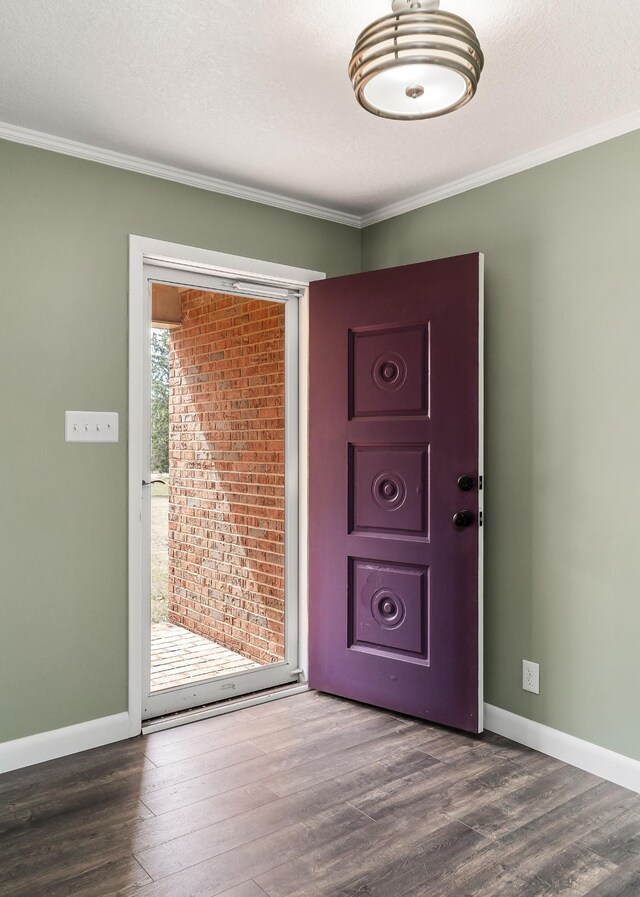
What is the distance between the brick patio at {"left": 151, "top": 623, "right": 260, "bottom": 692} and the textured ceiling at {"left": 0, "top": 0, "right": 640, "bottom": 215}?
2.08 metres

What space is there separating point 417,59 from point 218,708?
267cm

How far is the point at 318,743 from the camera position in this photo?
2.75 meters

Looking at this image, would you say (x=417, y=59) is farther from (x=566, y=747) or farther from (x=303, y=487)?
(x=566, y=747)

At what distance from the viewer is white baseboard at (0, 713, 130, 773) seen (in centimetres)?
251

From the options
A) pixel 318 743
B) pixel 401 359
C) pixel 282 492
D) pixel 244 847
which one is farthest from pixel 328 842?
pixel 401 359

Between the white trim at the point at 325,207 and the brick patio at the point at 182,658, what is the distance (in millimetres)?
1997

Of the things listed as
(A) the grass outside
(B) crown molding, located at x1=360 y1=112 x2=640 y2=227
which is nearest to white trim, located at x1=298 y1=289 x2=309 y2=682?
(B) crown molding, located at x1=360 y1=112 x2=640 y2=227

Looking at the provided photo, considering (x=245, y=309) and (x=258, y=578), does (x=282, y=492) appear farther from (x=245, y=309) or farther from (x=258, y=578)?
(x=245, y=309)

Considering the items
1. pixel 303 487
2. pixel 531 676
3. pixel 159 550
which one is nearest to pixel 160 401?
pixel 159 550

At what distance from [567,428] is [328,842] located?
172 centimetres

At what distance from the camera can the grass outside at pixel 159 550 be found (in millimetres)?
2994

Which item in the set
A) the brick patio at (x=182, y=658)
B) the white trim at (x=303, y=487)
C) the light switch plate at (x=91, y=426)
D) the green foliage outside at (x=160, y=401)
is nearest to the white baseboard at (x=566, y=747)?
the white trim at (x=303, y=487)

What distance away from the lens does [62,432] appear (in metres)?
2.64

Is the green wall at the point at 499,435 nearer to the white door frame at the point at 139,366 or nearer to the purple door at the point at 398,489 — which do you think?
the white door frame at the point at 139,366
